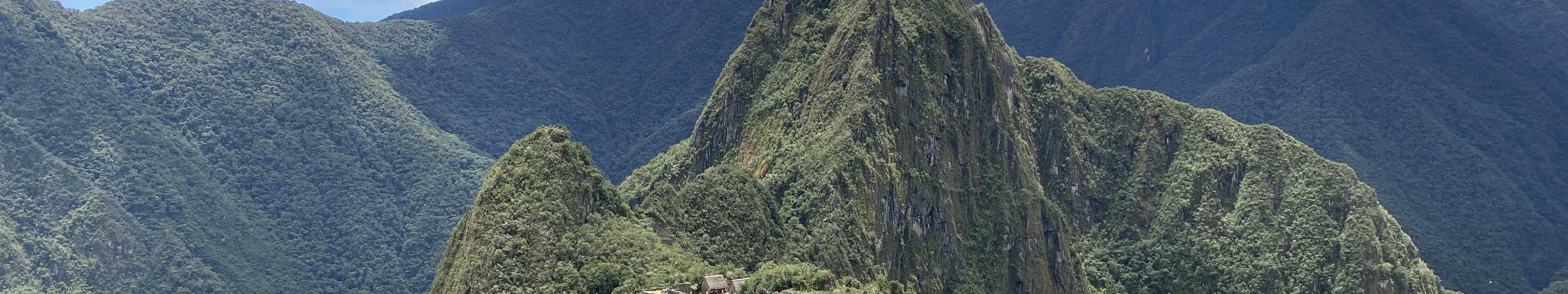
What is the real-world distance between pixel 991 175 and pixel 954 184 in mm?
4225

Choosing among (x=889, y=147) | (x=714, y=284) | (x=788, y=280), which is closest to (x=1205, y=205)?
(x=889, y=147)

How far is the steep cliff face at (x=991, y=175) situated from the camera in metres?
138

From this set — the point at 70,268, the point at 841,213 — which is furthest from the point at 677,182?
the point at 70,268

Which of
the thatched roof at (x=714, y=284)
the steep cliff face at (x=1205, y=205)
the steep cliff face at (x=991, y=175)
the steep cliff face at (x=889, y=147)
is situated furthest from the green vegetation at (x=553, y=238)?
the steep cliff face at (x=1205, y=205)

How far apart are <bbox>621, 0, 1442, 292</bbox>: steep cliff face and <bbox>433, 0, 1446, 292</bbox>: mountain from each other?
0.16 metres

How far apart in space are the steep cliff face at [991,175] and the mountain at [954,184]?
6.4 inches

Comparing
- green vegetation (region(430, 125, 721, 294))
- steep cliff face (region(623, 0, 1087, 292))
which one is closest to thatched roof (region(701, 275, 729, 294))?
green vegetation (region(430, 125, 721, 294))

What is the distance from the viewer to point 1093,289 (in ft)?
523

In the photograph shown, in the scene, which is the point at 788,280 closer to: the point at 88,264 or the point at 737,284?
the point at 737,284

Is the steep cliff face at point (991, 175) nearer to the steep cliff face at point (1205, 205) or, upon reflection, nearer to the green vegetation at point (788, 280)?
the steep cliff face at point (1205, 205)

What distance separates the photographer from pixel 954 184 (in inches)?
5802

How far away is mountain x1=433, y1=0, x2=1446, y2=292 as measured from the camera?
12794 cm

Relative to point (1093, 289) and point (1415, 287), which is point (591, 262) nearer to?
point (1093, 289)

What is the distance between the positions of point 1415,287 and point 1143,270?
19.4 meters
